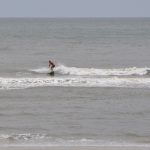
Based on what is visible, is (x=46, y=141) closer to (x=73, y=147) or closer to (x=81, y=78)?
(x=73, y=147)

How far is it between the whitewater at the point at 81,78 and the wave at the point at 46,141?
10.8m

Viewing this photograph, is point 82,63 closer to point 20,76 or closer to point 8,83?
point 20,76

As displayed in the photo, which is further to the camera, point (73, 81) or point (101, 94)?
point (73, 81)

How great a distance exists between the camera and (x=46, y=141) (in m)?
18.3

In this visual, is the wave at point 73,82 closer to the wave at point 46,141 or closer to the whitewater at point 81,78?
the whitewater at point 81,78

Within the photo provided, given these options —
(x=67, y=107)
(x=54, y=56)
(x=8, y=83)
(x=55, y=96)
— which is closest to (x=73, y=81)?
(x=8, y=83)

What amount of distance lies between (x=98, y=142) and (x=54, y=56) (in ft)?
A: 117

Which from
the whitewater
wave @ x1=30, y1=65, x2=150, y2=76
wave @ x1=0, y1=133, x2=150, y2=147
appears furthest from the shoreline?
wave @ x1=30, y1=65, x2=150, y2=76

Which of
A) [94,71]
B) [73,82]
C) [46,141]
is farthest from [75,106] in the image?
[94,71]

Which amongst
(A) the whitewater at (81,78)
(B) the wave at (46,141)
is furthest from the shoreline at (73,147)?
(A) the whitewater at (81,78)

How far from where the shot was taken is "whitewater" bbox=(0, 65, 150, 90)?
3103 cm

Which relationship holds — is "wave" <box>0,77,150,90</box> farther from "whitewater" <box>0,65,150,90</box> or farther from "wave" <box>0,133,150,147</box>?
"wave" <box>0,133,150,147</box>

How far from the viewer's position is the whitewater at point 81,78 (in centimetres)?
3103

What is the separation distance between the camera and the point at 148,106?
24.3 meters
